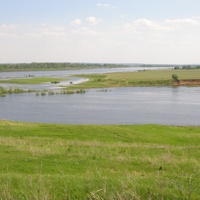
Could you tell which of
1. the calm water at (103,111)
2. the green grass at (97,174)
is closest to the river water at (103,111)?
the calm water at (103,111)

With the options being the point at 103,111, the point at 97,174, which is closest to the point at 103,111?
the point at 103,111

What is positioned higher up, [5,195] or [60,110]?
[5,195]

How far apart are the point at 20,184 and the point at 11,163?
4874 millimetres

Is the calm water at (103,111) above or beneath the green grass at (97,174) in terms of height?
beneath

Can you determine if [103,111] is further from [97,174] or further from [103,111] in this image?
[97,174]

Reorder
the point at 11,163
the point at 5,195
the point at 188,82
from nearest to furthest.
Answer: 1. the point at 5,195
2. the point at 11,163
3. the point at 188,82

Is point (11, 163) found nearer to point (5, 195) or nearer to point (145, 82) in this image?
point (5, 195)

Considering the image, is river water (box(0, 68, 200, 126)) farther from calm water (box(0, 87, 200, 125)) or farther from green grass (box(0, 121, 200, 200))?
green grass (box(0, 121, 200, 200))

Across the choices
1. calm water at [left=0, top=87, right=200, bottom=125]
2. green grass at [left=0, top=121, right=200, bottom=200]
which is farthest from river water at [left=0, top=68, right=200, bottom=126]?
green grass at [left=0, top=121, right=200, bottom=200]

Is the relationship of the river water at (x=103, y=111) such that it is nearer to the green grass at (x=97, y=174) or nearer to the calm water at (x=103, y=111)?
the calm water at (x=103, y=111)

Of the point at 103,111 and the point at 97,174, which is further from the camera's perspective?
the point at 103,111

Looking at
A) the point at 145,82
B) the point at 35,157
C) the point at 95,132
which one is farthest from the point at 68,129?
the point at 145,82

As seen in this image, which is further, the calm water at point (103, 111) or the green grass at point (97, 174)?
the calm water at point (103, 111)

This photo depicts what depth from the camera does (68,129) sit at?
30.0 m
